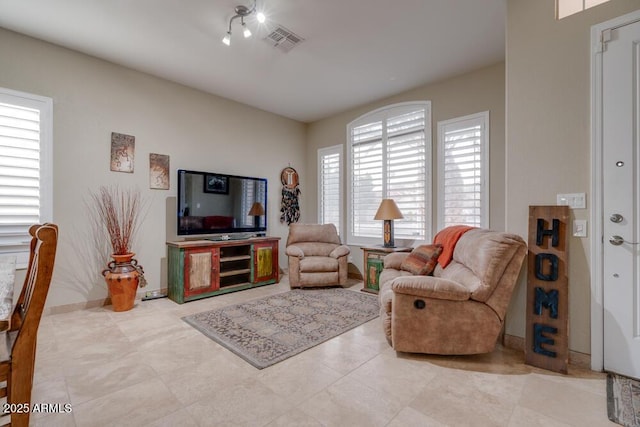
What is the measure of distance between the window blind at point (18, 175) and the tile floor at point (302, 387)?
3.69 ft

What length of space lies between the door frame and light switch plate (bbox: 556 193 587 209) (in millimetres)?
49

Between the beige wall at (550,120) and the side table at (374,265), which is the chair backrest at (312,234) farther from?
the beige wall at (550,120)

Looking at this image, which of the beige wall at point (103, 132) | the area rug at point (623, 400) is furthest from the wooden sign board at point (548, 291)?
the beige wall at point (103, 132)

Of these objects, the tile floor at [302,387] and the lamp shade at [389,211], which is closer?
the tile floor at [302,387]

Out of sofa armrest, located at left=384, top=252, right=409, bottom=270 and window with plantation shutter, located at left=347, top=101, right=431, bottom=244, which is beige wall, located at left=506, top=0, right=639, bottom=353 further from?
window with plantation shutter, located at left=347, top=101, right=431, bottom=244

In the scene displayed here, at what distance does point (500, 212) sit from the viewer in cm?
346

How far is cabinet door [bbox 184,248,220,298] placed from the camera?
3678 millimetres

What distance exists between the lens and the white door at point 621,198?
1.90 meters

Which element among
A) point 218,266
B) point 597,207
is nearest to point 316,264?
point 218,266

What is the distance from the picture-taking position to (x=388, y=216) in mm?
4098

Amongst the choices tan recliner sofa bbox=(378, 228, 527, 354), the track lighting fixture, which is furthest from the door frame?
the track lighting fixture

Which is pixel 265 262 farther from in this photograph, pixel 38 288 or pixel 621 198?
pixel 621 198

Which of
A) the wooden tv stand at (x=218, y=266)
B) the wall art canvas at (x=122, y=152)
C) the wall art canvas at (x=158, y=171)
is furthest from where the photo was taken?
the wall art canvas at (x=158, y=171)

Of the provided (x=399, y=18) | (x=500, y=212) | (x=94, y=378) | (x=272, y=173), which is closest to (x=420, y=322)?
(x=500, y=212)
